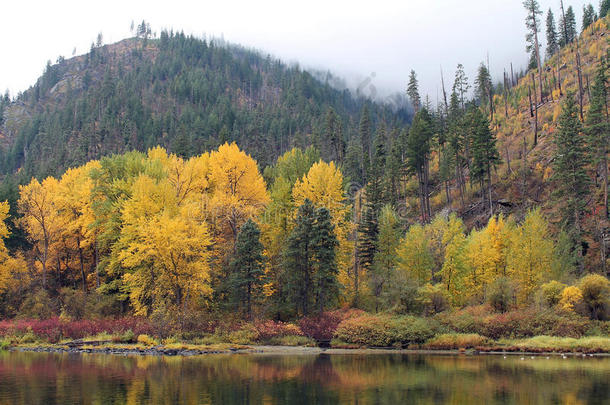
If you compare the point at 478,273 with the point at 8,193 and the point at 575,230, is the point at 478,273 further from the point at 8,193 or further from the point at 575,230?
the point at 8,193

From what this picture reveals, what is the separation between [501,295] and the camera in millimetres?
42312

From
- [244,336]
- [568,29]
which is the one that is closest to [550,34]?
[568,29]

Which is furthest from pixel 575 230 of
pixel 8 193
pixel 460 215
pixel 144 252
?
pixel 8 193

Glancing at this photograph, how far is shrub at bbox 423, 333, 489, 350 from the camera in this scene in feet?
128

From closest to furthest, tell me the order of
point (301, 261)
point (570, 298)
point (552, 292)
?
1. point (570, 298)
2. point (552, 292)
3. point (301, 261)

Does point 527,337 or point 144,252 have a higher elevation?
point 144,252

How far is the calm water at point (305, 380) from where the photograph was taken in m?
20.4

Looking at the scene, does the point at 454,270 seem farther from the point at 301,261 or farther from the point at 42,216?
the point at 42,216

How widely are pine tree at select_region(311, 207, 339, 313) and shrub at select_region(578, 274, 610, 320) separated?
68.5 ft

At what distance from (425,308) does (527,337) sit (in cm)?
896

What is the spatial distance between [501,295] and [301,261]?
729 inches

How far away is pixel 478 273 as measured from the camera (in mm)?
48469

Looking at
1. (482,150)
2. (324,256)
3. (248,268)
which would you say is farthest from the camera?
(482,150)

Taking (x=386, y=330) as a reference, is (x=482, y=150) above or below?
above
